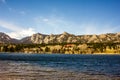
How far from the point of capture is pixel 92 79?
5369cm

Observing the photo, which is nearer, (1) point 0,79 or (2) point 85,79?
(1) point 0,79

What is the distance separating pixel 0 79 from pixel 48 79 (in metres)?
9.47

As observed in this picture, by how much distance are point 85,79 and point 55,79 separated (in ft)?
20.3

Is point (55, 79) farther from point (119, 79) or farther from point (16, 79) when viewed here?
point (119, 79)

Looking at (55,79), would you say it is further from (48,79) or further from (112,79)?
(112,79)

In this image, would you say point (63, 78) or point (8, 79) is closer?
point (8, 79)

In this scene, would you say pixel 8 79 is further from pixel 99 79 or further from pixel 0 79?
pixel 99 79

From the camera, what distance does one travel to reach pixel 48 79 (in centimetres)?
5278

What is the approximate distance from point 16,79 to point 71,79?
11057 millimetres

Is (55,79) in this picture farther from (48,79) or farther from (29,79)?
(29,79)

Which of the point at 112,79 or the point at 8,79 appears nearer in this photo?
the point at 8,79

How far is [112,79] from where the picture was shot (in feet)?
178

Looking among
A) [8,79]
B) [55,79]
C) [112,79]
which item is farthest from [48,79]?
[112,79]

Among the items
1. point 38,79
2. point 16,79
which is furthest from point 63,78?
point 16,79
